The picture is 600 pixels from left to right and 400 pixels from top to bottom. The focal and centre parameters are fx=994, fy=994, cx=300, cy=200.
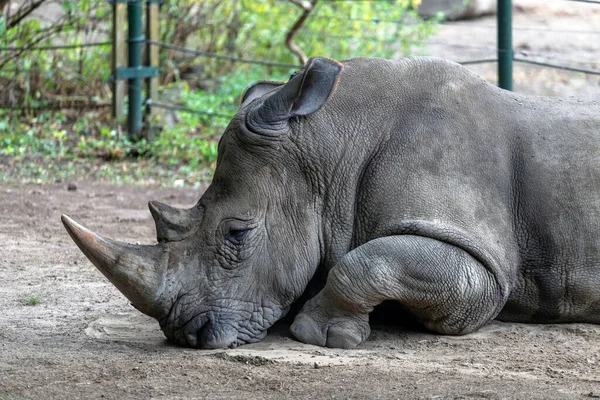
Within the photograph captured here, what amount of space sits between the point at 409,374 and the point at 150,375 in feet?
3.71

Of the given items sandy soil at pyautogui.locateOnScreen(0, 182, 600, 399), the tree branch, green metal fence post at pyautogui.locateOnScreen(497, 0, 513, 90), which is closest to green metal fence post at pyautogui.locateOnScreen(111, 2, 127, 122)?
the tree branch

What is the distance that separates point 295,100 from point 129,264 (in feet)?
3.91

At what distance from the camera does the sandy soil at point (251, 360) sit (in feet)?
13.5

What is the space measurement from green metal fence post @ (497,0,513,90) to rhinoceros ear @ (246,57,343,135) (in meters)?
4.21

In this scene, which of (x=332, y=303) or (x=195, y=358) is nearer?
(x=195, y=358)

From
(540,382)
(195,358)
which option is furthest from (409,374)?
(195,358)

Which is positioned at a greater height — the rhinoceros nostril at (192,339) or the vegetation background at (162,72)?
the vegetation background at (162,72)

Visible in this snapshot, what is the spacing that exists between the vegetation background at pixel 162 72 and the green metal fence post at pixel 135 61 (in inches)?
8.3

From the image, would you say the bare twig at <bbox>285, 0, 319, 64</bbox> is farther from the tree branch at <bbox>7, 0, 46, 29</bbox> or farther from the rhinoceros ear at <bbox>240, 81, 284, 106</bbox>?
the rhinoceros ear at <bbox>240, 81, 284, 106</bbox>

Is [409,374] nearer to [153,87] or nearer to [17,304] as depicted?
[17,304]

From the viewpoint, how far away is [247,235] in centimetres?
504

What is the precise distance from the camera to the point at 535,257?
17.2ft

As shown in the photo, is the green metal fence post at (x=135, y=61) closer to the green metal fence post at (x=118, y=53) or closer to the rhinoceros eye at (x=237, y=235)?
the green metal fence post at (x=118, y=53)

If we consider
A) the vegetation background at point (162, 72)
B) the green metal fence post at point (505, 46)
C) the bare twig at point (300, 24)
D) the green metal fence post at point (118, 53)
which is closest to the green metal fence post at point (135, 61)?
the green metal fence post at point (118, 53)
